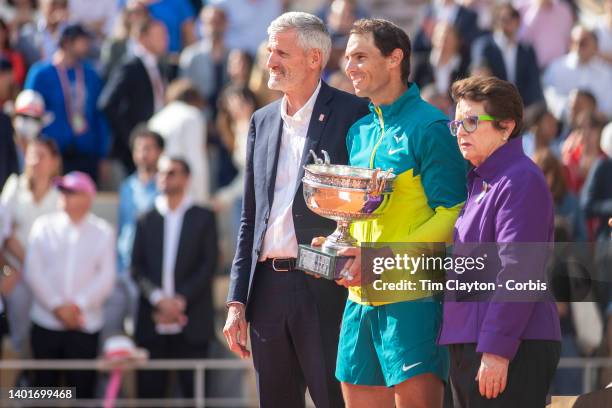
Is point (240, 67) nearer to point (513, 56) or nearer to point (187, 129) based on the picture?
point (187, 129)

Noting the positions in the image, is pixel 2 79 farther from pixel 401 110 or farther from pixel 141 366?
pixel 401 110

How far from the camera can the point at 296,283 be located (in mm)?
5180

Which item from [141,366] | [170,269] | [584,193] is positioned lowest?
[141,366]

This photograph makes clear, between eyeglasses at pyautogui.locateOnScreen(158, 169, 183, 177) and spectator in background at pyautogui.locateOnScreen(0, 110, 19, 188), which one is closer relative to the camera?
eyeglasses at pyautogui.locateOnScreen(158, 169, 183, 177)

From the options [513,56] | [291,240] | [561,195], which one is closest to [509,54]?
[513,56]

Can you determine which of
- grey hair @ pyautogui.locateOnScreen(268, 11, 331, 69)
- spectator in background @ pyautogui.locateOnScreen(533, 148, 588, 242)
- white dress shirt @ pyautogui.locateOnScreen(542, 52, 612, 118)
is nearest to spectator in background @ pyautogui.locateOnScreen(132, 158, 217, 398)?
spectator in background @ pyautogui.locateOnScreen(533, 148, 588, 242)

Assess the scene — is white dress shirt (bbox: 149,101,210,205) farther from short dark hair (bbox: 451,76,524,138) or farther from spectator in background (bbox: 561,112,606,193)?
short dark hair (bbox: 451,76,524,138)

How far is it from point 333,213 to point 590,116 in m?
5.56

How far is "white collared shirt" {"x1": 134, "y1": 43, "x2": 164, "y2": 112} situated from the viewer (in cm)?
1082

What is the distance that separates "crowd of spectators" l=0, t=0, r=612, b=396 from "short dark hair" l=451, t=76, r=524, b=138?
2.53m

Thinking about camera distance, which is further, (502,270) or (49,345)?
(49,345)

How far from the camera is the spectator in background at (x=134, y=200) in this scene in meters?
9.38

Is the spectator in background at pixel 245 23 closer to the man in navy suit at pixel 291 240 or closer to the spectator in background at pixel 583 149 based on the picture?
the spectator in background at pixel 583 149

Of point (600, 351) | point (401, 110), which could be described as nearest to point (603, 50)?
point (600, 351)
